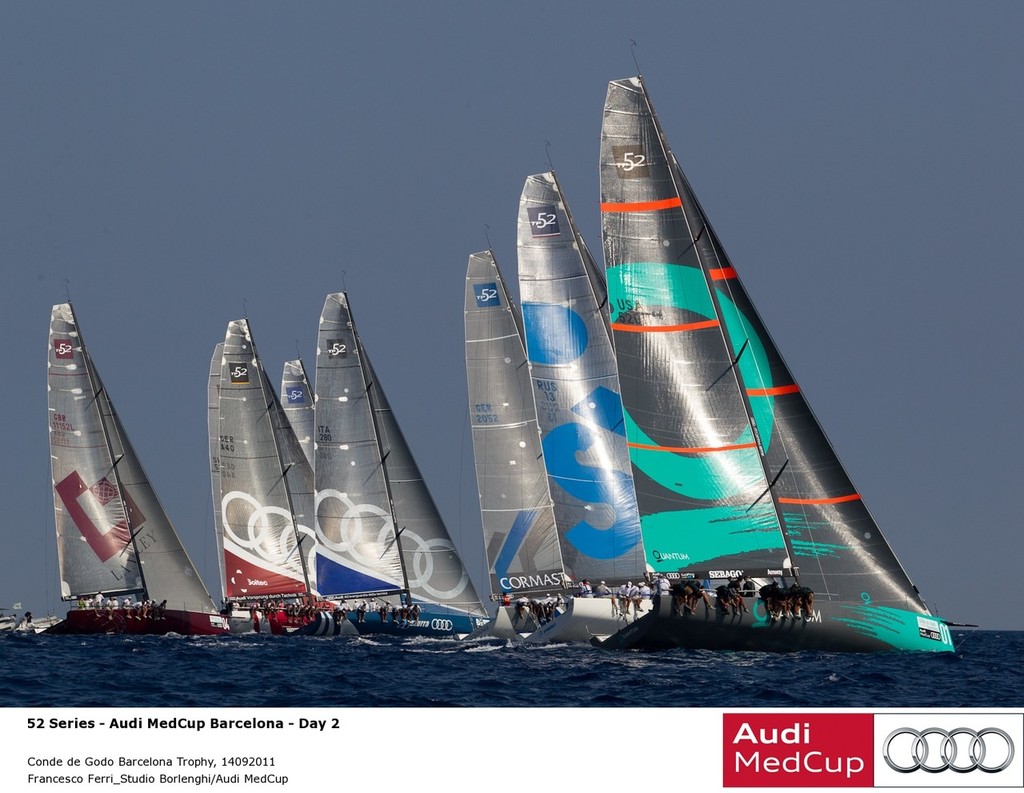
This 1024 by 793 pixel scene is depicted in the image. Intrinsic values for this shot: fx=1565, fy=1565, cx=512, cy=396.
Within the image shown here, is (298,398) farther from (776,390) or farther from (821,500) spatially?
(821,500)

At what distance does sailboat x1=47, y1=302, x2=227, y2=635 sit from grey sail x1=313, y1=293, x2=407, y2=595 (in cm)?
574

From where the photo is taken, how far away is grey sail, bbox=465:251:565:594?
46.9 meters

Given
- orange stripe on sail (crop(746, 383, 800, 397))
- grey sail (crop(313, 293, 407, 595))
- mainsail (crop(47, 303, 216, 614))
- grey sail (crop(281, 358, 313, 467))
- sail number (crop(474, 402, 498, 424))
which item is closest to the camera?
orange stripe on sail (crop(746, 383, 800, 397))

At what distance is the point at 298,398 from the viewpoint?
67.5 metres

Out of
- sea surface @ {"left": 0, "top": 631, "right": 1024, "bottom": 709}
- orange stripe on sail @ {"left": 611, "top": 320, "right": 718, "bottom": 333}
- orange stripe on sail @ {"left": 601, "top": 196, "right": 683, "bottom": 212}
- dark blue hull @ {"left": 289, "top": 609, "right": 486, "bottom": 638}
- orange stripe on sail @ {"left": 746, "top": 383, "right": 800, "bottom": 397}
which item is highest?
orange stripe on sail @ {"left": 601, "top": 196, "right": 683, "bottom": 212}

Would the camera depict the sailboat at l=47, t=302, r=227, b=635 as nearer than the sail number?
No

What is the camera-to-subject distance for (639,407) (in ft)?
116

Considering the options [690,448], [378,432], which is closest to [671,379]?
[690,448]

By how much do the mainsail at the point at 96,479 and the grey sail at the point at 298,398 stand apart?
37.2ft

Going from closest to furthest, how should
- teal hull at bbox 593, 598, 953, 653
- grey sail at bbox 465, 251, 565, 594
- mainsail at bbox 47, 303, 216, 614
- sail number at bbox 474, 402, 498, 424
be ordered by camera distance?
teal hull at bbox 593, 598, 953, 653
grey sail at bbox 465, 251, 565, 594
sail number at bbox 474, 402, 498, 424
mainsail at bbox 47, 303, 216, 614
